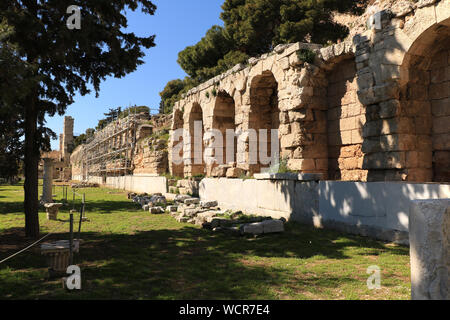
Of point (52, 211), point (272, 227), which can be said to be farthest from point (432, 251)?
point (52, 211)

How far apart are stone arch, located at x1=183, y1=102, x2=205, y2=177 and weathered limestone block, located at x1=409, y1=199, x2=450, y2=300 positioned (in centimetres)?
1410

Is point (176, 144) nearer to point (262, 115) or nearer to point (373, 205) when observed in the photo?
point (262, 115)

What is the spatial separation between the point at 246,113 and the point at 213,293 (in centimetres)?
915

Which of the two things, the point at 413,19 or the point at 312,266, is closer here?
the point at 312,266

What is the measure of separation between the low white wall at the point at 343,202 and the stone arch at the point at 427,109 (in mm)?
1608

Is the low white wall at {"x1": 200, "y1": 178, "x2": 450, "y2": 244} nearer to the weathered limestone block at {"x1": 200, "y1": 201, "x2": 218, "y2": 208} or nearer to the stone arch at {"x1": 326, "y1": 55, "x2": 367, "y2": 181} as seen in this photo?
the weathered limestone block at {"x1": 200, "y1": 201, "x2": 218, "y2": 208}

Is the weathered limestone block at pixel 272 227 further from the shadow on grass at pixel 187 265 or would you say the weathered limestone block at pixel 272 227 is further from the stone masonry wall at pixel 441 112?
the stone masonry wall at pixel 441 112

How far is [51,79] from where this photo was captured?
705cm

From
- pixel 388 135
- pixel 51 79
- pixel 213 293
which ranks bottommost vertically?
pixel 213 293

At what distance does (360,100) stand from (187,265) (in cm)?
555

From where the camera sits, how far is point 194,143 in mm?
16844

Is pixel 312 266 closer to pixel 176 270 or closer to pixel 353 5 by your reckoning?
pixel 176 270
